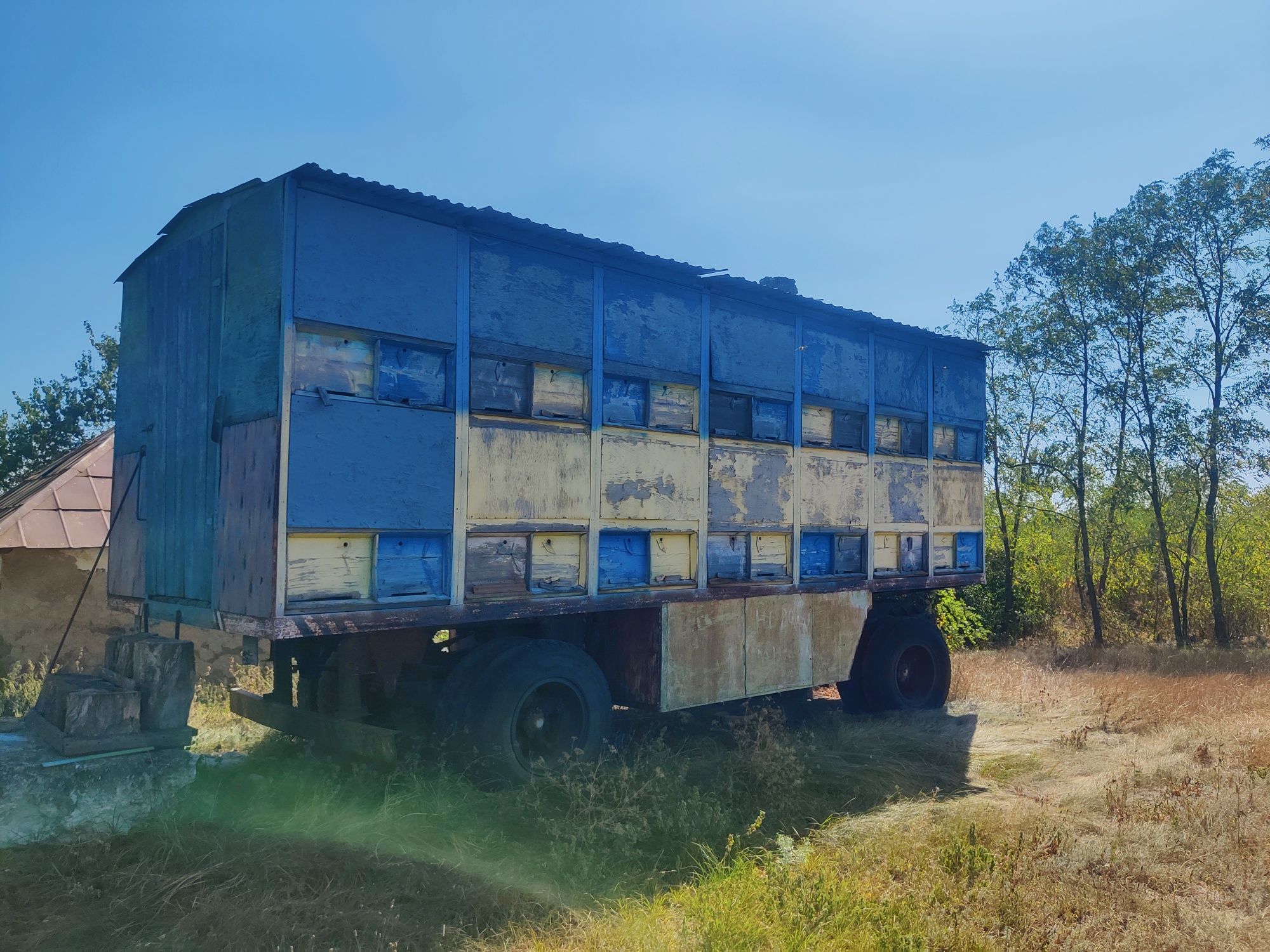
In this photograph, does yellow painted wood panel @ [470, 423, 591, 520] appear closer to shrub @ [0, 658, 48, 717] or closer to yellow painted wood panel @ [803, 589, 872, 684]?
yellow painted wood panel @ [803, 589, 872, 684]

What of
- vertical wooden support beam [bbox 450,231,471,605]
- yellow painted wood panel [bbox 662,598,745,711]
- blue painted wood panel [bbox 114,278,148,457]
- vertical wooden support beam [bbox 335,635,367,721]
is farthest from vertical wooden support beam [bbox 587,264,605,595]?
blue painted wood panel [bbox 114,278,148,457]

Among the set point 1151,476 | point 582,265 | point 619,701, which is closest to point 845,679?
point 619,701

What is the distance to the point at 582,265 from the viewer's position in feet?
23.5

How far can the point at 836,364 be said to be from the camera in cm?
934

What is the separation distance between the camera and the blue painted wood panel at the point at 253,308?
5641 mm

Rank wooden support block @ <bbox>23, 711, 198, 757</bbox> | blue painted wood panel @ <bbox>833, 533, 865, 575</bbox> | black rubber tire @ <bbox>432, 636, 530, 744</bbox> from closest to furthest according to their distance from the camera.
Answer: wooden support block @ <bbox>23, 711, 198, 757</bbox> < black rubber tire @ <bbox>432, 636, 530, 744</bbox> < blue painted wood panel @ <bbox>833, 533, 865, 575</bbox>

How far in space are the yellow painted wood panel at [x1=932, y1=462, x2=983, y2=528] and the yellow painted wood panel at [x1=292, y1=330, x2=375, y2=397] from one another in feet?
23.0

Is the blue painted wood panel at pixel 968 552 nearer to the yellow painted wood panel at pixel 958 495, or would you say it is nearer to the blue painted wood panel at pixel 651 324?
the yellow painted wood panel at pixel 958 495

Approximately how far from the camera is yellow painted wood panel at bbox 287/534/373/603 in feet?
18.1

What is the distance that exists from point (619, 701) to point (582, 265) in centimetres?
352

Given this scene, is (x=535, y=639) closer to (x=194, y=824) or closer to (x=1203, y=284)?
(x=194, y=824)

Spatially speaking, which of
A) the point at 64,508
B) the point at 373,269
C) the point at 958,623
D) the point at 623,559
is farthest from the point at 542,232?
the point at 958,623

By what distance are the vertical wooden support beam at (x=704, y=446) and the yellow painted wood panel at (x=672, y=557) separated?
7 centimetres

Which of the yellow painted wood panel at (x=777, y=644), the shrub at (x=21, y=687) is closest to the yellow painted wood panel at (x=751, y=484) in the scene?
the yellow painted wood panel at (x=777, y=644)
